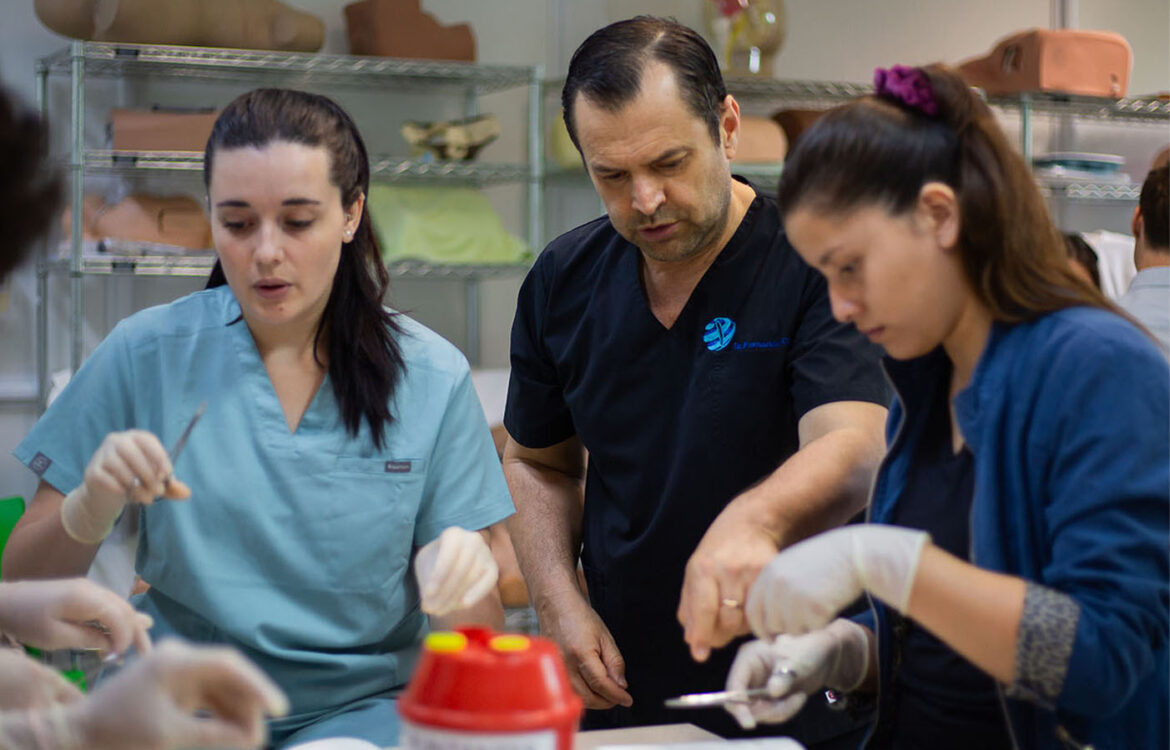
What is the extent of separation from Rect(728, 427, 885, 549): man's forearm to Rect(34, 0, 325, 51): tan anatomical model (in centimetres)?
232

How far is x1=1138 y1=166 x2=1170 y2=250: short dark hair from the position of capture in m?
2.30

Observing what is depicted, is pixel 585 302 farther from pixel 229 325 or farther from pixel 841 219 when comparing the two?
pixel 841 219

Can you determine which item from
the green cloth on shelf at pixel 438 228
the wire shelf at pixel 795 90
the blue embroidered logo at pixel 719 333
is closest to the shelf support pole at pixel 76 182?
the green cloth on shelf at pixel 438 228

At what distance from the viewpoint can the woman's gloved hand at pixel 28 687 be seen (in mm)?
1016

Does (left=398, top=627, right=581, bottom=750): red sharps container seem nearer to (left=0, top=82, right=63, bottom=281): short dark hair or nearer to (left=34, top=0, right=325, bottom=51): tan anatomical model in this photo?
(left=0, top=82, right=63, bottom=281): short dark hair

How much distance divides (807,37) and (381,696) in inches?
125

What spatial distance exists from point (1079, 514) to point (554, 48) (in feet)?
10.2

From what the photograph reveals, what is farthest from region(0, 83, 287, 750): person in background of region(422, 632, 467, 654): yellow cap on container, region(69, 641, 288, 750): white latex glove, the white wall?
the white wall

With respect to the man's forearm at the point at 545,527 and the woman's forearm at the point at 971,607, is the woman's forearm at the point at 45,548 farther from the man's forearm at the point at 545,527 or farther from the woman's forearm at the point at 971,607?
the woman's forearm at the point at 971,607

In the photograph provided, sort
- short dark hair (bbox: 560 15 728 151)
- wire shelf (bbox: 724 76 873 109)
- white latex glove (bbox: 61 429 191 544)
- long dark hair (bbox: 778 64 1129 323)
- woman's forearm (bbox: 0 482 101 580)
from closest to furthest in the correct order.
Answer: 1. long dark hair (bbox: 778 64 1129 323)
2. white latex glove (bbox: 61 429 191 544)
3. woman's forearm (bbox: 0 482 101 580)
4. short dark hair (bbox: 560 15 728 151)
5. wire shelf (bbox: 724 76 873 109)

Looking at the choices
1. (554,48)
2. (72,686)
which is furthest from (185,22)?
(72,686)

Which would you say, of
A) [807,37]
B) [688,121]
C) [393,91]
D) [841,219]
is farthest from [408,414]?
[807,37]

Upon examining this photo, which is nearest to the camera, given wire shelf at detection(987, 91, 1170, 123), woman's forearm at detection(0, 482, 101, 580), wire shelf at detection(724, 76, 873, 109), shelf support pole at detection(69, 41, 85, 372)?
woman's forearm at detection(0, 482, 101, 580)

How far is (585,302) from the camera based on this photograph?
1.76 metres
